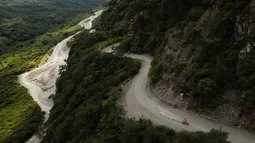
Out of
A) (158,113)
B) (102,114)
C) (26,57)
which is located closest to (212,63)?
(158,113)

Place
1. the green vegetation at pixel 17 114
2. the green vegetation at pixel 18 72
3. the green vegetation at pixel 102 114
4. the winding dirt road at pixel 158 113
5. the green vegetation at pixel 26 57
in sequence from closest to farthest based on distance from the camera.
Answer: the winding dirt road at pixel 158 113
the green vegetation at pixel 102 114
the green vegetation at pixel 17 114
the green vegetation at pixel 18 72
the green vegetation at pixel 26 57

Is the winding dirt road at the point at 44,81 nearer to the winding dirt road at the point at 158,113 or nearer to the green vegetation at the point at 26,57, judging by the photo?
the green vegetation at the point at 26,57

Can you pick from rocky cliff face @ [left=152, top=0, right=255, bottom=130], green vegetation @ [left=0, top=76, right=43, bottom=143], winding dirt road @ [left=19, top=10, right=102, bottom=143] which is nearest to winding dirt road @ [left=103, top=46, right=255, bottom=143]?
rocky cliff face @ [left=152, top=0, right=255, bottom=130]

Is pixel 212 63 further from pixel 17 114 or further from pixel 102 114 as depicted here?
pixel 17 114

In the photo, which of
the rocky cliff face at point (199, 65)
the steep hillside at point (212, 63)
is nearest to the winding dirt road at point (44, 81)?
the rocky cliff face at point (199, 65)

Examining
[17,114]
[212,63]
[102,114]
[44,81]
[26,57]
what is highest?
[212,63]

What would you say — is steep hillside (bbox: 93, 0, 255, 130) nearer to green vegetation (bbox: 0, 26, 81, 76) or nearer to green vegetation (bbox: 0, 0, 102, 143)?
green vegetation (bbox: 0, 0, 102, 143)
